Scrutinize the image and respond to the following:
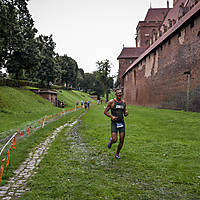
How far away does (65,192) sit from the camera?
4.02 m

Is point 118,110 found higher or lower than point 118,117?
higher

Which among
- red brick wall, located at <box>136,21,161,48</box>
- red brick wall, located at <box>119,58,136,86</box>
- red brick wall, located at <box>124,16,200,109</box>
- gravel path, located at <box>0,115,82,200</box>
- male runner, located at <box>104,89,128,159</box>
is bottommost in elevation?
gravel path, located at <box>0,115,82,200</box>

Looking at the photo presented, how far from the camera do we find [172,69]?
26.5m

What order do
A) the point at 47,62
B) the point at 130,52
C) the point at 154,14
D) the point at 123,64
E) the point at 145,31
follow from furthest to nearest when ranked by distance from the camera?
1. the point at 154,14
2. the point at 145,31
3. the point at 130,52
4. the point at 123,64
5. the point at 47,62

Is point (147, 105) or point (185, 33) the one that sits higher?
point (185, 33)

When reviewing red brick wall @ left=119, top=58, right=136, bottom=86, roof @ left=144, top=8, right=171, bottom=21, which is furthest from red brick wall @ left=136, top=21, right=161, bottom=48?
red brick wall @ left=119, top=58, right=136, bottom=86

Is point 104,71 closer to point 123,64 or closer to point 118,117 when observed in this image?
point 123,64

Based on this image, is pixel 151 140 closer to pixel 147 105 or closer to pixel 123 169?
pixel 123 169

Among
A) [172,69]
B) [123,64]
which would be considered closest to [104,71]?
[123,64]

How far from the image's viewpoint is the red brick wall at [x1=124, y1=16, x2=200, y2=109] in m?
21.2

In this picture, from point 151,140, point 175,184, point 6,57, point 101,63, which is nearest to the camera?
point 175,184

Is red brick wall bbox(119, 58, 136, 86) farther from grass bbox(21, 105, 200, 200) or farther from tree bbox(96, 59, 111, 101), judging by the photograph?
grass bbox(21, 105, 200, 200)

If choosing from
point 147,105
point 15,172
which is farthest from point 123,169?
point 147,105

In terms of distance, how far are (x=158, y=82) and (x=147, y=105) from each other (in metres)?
6.90
